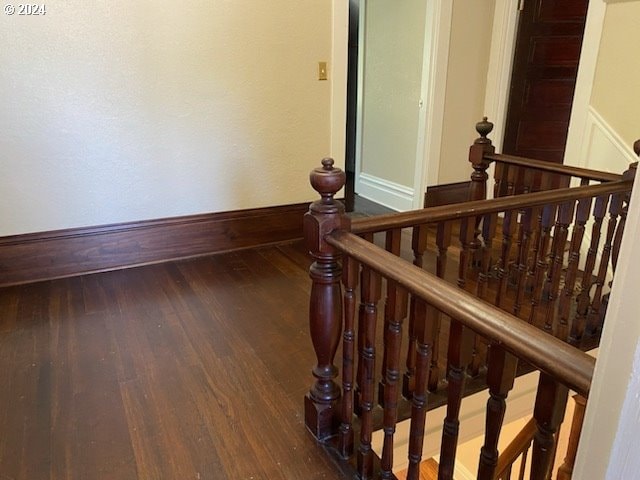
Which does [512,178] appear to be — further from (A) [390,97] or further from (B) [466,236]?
(A) [390,97]

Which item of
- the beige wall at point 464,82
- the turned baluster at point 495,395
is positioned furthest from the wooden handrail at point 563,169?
the turned baluster at point 495,395

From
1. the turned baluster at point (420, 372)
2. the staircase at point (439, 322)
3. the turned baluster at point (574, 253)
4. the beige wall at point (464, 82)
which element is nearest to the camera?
the staircase at point (439, 322)

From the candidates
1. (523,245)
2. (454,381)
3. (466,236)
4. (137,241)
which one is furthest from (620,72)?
(137,241)

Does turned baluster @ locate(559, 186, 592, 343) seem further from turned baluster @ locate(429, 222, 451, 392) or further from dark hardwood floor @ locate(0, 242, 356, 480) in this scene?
dark hardwood floor @ locate(0, 242, 356, 480)

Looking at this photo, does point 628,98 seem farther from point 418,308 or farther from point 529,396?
point 418,308

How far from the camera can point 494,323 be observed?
2.99 ft

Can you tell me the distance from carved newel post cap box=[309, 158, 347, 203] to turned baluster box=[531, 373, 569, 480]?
0.79 m

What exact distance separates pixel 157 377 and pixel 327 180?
117 centimetres

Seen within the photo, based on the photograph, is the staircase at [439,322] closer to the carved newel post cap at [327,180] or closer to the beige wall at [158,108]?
the carved newel post cap at [327,180]

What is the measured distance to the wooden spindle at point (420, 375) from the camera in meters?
1.19

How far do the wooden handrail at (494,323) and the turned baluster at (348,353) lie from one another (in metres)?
0.12

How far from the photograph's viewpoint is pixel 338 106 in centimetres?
351

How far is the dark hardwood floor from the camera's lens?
5.20 ft

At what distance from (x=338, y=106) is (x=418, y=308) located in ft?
8.44
